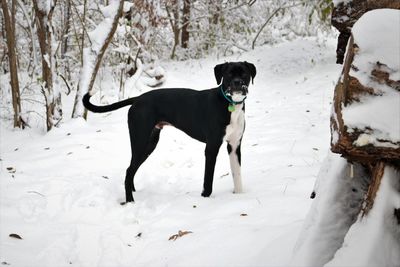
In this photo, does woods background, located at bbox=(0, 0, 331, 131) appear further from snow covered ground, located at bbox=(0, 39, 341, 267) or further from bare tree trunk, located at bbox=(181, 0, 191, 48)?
snow covered ground, located at bbox=(0, 39, 341, 267)

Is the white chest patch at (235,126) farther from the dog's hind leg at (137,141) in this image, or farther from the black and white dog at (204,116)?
the dog's hind leg at (137,141)

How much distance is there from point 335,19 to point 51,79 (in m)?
4.79

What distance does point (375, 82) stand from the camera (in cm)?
137

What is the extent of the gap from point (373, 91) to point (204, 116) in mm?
2665

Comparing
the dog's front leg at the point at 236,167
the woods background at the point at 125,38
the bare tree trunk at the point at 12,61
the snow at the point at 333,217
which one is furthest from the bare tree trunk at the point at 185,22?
the snow at the point at 333,217

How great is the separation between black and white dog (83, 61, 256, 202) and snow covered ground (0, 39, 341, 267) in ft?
1.27

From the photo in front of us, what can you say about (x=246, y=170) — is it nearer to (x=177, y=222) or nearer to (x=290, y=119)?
(x=177, y=222)

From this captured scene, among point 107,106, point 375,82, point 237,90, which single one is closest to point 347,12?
point 375,82

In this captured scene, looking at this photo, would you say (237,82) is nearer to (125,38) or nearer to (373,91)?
(373,91)

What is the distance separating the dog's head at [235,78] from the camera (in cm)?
363

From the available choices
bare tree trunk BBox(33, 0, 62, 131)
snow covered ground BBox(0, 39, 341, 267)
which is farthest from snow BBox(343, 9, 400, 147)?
bare tree trunk BBox(33, 0, 62, 131)

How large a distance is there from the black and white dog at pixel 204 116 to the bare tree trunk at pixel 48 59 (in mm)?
2128

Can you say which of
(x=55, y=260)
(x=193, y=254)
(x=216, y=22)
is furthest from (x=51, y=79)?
(x=216, y=22)

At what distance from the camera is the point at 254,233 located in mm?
2600
